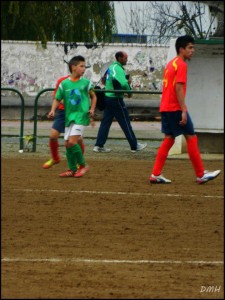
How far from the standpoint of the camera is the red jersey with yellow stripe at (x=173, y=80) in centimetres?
1130

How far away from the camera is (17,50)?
78.9ft

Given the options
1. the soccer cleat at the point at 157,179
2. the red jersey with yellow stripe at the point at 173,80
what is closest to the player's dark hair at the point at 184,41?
the red jersey with yellow stripe at the point at 173,80

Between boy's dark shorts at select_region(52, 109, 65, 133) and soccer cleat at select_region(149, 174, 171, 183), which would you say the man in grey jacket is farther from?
soccer cleat at select_region(149, 174, 171, 183)

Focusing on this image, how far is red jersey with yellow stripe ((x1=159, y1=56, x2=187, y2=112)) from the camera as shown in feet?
37.1

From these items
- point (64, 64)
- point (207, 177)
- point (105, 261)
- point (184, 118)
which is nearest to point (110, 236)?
point (105, 261)

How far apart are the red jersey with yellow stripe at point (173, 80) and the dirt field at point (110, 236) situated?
2.81ft

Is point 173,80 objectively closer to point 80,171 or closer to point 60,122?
point 80,171

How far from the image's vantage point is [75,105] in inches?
485

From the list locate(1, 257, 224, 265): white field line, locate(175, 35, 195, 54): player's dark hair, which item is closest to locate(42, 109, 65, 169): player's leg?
locate(175, 35, 195, 54): player's dark hair

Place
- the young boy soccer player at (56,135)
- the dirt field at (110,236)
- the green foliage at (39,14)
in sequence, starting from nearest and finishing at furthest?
the green foliage at (39,14), the dirt field at (110,236), the young boy soccer player at (56,135)

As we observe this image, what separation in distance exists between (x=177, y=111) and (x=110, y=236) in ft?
11.0

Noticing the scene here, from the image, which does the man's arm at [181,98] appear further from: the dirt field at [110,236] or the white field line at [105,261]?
the white field line at [105,261]

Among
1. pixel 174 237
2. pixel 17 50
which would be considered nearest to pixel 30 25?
pixel 174 237

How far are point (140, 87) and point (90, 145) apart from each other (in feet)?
24.9
